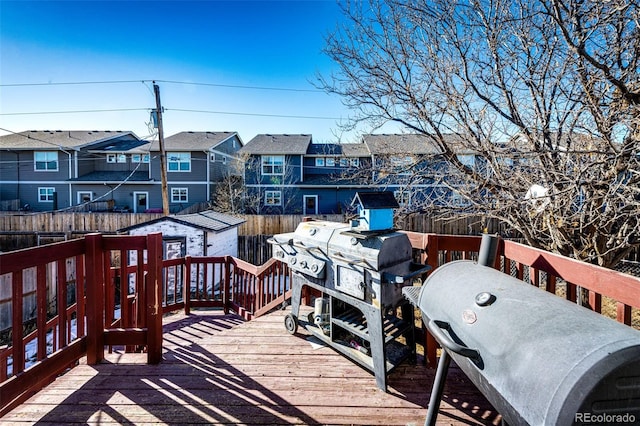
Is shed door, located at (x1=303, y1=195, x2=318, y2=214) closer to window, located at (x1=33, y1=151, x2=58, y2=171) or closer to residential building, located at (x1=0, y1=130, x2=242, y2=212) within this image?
residential building, located at (x1=0, y1=130, x2=242, y2=212)

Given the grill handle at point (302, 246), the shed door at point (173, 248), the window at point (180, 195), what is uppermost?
the window at point (180, 195)

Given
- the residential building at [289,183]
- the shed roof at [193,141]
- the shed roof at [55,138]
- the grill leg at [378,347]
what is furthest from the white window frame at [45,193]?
the grill leg at [378,347]

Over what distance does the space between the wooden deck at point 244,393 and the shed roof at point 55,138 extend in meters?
23.3

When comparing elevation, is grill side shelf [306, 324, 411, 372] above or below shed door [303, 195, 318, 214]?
below

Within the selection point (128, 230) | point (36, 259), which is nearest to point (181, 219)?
point (128, 230)

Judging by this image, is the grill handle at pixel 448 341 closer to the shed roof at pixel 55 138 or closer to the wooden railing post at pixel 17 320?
the wooden railing post at pixel 17 320

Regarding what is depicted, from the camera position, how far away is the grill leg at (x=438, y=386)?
5.04 ft

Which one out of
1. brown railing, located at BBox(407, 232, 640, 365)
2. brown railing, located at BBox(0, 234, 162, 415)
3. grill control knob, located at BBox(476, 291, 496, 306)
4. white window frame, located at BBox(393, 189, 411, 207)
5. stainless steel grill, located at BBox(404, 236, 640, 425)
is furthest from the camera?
white window frame, located at BBox(393, 189, 411, 207)

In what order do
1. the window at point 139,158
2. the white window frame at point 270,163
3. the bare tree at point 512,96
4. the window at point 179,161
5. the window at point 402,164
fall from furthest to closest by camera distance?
1. the window at point 139,158
2. the white window frame at point 270,163
3. the window at point 179,161
4. the window at point 402,164
5. the bare tree at point 512,96

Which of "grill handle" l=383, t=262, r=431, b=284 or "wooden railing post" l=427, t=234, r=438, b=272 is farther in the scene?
"wooden railing post" l=427, t=234, r=438, b=272

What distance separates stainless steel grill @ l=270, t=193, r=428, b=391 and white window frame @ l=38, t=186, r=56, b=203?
24.6 meters

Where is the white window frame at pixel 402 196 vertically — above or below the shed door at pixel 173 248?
above

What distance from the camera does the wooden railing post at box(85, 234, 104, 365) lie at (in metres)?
2.59

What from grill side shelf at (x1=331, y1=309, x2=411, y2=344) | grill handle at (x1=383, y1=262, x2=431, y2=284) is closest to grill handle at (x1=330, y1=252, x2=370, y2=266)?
grill handle at (x1=383, y1=262, x2=431, y2=284)
